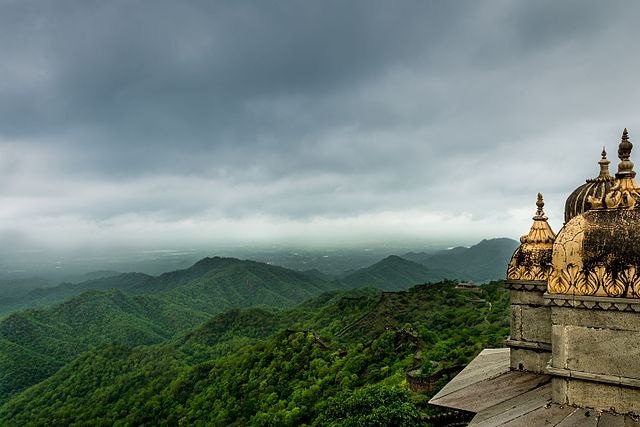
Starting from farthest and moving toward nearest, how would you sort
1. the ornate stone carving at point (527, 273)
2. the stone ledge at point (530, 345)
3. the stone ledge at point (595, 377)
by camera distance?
the ornate stone carving at point (527, 273) → the stone ledge at point (530, 345) → the stone ledge at point (595, 377)

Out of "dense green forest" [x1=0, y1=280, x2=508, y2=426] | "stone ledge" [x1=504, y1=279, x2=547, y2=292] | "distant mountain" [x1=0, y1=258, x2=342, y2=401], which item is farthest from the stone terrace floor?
"distant mountain" [x1=0, y1=258, x2=342, y2=401]

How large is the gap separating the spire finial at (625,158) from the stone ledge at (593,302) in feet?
8.33

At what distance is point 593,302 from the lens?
726 centimetres

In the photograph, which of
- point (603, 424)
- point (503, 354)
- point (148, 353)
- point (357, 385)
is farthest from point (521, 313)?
point (148, 353)

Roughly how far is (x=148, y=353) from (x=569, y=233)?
9105cm

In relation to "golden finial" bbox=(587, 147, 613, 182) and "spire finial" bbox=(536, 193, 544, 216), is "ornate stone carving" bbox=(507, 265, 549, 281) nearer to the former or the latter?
"spire finial" bbox=(536, 193, 544, 216)

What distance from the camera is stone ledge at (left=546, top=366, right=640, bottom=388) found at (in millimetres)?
6887

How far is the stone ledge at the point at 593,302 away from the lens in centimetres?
693

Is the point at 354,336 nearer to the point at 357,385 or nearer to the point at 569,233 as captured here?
the point at 357,385

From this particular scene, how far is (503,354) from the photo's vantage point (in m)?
12.8

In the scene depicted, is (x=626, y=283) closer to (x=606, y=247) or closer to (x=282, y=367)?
(x=606, y=247)

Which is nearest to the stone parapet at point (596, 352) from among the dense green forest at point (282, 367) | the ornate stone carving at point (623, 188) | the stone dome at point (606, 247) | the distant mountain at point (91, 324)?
the stone dome at point (606, 247)

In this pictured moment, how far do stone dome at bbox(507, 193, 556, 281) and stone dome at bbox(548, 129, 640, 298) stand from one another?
2.74 m

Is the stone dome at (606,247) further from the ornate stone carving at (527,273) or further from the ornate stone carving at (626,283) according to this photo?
the ornate stone carving at (527,273)
